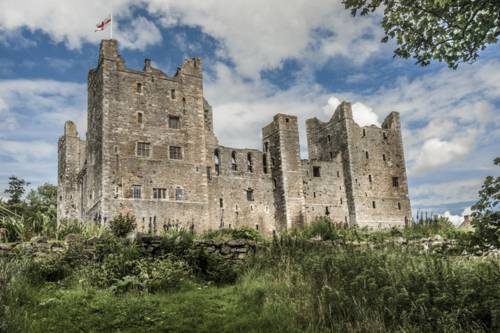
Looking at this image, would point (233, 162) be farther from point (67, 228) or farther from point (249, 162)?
point (67, 228)

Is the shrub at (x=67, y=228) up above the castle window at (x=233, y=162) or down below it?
below

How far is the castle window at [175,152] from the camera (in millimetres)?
36031

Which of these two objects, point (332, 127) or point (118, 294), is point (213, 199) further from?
point (118, 294)

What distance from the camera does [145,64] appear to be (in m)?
36.9

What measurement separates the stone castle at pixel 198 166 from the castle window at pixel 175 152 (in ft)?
0.24

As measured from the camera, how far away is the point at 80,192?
4075 cm

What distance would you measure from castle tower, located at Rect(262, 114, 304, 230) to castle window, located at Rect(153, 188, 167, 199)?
1241 centimetres

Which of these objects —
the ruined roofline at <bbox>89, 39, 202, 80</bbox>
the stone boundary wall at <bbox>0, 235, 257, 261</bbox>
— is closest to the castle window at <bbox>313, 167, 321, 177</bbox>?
the ruined roofline at <bbox>89, 39, 202, 80</bbox>

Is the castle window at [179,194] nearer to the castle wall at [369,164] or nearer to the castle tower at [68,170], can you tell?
the castle tower at [68,170]

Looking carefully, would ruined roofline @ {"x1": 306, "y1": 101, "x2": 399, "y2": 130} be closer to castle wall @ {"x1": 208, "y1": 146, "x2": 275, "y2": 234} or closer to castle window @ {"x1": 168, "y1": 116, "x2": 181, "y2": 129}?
castle wall @ {"x1": 208, "y1": 146, "x2": 275, "y2": 234}

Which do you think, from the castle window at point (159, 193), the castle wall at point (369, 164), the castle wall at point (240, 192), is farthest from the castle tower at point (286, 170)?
the castle window at point (159, 193)

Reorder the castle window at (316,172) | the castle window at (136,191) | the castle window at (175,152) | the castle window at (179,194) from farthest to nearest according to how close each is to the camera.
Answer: the castle window at (316,172) < the castle window at (175,152) < the castle window at (179,194) < the castle window at (136,191)

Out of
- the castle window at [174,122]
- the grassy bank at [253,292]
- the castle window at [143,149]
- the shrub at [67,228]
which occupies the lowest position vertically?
the grassy bank at [253,292]

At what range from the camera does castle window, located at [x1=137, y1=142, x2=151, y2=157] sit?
34844mm
